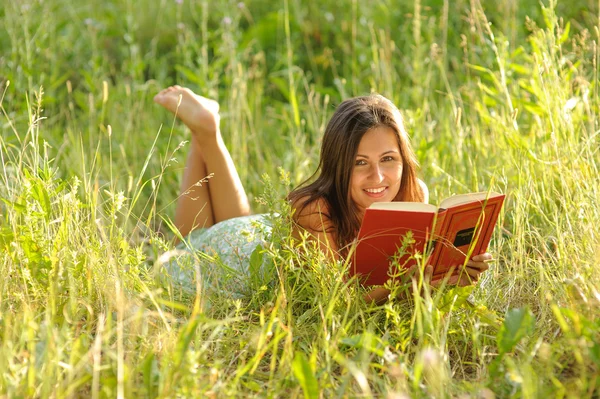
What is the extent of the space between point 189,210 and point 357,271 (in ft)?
3.44

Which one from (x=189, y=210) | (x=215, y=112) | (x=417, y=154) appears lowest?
(x=189, y=210)

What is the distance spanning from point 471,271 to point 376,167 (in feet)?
1.39

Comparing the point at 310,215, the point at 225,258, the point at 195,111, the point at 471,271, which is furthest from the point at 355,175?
the point at 195,111

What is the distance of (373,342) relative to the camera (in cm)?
169

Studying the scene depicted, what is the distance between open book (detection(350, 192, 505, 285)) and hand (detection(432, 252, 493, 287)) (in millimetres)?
25

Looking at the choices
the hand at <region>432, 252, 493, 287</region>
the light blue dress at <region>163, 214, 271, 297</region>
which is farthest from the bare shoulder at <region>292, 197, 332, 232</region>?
the hand at <region>432, 252, 493, 287</region>

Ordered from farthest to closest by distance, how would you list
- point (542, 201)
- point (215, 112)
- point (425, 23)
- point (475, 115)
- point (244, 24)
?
1. point (244, 24)
2. point (425, 23)
3. point (475, 115)
4. point (215, 112)
5. point (542, 201)

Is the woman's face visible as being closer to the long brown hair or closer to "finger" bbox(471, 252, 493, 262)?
the long brown hair

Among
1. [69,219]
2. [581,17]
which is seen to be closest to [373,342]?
[69,219]

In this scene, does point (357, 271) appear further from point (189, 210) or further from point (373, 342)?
point (189, 210)

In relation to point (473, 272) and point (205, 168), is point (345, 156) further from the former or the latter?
point (205, 168)

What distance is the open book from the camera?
1817 millimetres

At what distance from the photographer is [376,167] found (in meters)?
2.25

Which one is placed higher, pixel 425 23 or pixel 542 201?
pixel 425 23
